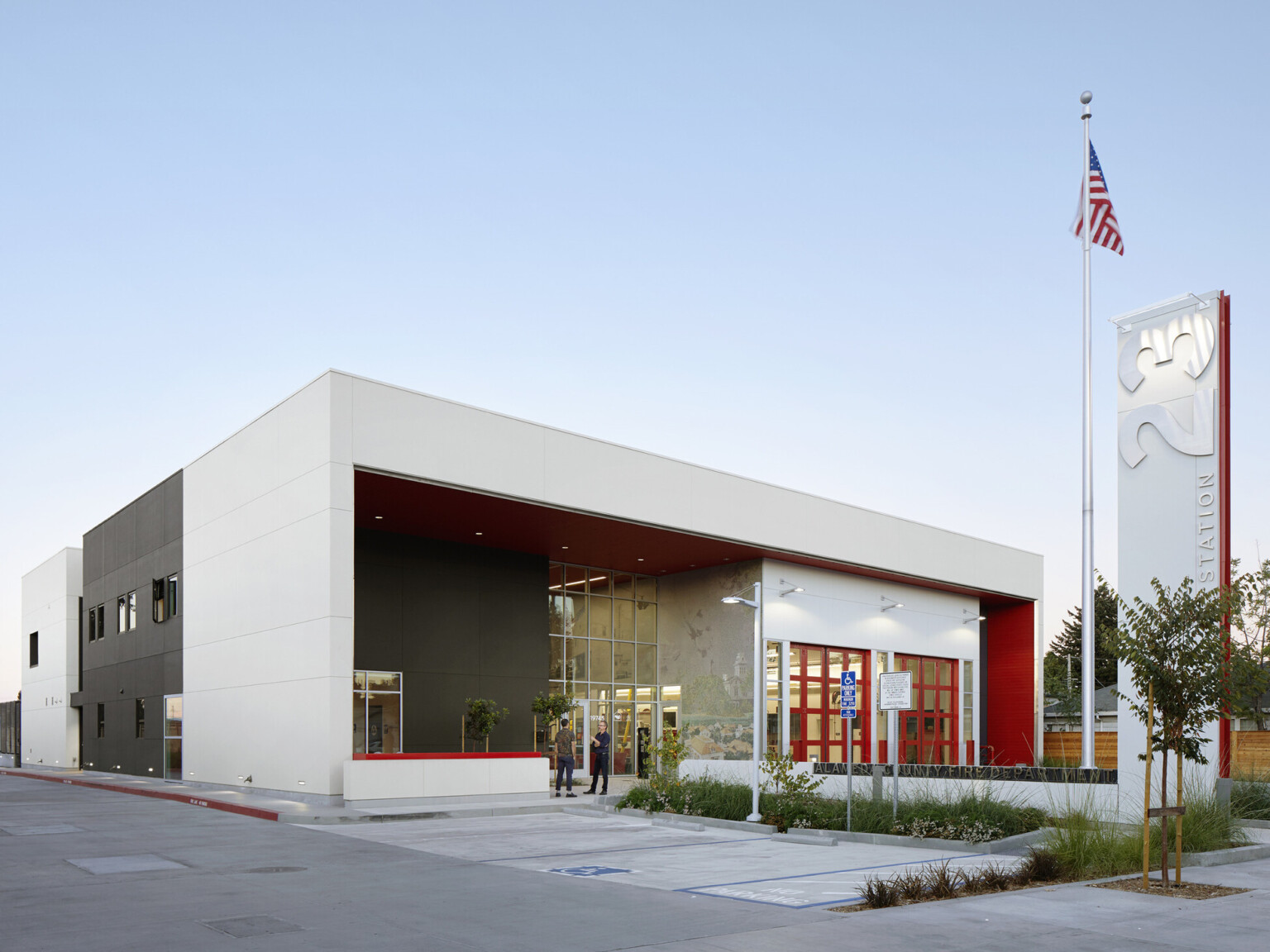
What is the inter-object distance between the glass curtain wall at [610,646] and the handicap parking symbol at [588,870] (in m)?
20.8

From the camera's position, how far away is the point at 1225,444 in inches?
799

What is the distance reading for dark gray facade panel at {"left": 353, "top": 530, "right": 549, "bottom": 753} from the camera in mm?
29656

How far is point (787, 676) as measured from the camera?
35062 mm

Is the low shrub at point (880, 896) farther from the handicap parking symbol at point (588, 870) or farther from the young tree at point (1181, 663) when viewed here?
the handicap parking symbol at point (588, 870)

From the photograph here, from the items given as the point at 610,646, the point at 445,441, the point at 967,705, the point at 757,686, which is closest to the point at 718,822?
the point at 757,686

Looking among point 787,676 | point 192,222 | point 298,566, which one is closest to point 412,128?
point 192,222

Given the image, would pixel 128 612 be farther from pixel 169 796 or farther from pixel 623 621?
pixel 623 621

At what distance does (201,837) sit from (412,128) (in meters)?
15.8

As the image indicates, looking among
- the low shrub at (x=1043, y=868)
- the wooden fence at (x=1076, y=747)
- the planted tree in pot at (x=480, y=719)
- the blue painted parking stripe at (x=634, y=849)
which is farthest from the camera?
the wooden fence at (x=1076, y=747)

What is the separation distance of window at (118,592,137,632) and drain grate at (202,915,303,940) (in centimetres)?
3188

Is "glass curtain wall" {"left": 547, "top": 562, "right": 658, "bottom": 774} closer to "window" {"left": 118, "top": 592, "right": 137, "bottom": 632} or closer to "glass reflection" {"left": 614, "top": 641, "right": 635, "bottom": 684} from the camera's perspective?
"glass reflection" {"left": 614, "top": 641, "right": 635, "bottom": 684}

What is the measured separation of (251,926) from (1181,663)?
9.85 metres

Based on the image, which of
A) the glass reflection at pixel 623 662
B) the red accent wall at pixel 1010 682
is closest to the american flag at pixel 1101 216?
the glass reflection at pixel 623 662

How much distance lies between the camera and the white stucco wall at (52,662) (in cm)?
4866
